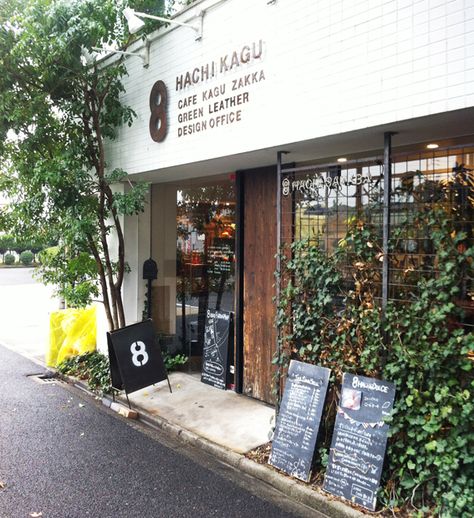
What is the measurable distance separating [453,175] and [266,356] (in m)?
3.23

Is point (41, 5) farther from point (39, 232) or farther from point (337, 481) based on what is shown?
point (337, 481)

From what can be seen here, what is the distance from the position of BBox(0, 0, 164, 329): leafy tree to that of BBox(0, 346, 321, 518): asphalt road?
6.41 ft

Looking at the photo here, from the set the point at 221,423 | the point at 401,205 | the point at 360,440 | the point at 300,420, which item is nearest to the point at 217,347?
the point at 221,423

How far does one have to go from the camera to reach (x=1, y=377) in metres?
8.05

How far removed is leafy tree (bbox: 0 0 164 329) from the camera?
20.6 feet

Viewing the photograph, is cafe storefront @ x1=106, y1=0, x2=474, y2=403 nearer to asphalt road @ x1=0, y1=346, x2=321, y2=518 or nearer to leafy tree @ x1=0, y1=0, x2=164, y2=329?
leafy tree @ x1=0, y1=0, x2=164, y2=329

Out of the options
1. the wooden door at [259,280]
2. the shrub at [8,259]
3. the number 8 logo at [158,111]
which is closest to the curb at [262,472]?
the wooden door at [259,280]

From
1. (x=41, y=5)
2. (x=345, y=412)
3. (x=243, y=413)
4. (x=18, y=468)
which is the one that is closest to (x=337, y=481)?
(x=345, y=412)

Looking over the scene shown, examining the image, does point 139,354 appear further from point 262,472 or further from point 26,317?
point 26,317

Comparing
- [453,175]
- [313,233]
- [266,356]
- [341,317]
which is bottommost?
[266,356]

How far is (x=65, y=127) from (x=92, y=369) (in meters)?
3.55

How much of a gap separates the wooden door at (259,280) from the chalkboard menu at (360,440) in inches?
79.2

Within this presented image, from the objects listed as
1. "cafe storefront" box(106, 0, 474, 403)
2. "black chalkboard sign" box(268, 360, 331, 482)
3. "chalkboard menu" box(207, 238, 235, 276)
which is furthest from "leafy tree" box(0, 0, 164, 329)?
"black chalkboard sign" box(268, 360, 331, 482)

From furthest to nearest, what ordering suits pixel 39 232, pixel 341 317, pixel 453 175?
pixel 39 232
pixel 341 317
pixel 453 175
